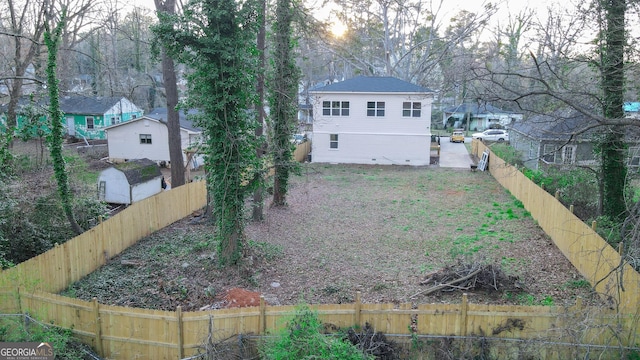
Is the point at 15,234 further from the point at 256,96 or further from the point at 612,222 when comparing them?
the point at 612,222

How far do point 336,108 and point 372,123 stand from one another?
260 centimetres

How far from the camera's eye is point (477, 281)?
404 inches

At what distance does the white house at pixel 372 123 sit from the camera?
1187 inches

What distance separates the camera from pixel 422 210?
18.5 m

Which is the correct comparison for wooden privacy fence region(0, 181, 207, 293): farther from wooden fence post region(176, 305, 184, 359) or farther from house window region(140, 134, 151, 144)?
house window region(140, 134, 151, 144)

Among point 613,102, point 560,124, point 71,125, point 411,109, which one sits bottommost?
point 560,124

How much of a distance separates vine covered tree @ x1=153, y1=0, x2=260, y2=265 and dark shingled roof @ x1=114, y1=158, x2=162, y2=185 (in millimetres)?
7267

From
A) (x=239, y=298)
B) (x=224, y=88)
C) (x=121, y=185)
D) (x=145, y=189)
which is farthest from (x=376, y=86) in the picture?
(x=239, y=298)

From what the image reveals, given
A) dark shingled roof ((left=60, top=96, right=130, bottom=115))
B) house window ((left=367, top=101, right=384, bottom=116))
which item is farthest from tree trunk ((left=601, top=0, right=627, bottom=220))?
dark shingled roof ((left=60, top=96, right=130, bottom=115))

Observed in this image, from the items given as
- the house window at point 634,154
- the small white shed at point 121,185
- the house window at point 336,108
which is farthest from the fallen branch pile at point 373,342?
the house window at point 336,108

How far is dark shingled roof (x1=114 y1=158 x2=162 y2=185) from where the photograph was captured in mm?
18031

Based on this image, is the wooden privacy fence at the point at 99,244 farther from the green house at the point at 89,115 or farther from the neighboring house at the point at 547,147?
the green house at the point at 89,115

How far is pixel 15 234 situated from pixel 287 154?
31.0ft

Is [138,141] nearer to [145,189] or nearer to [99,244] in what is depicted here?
[145,189]
